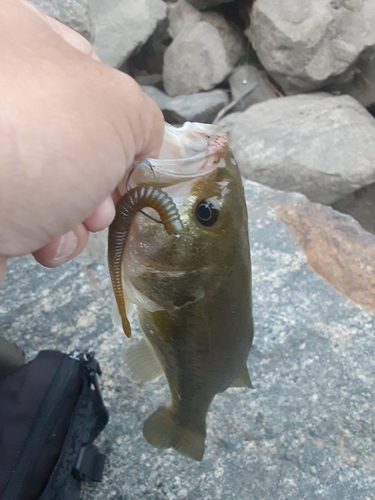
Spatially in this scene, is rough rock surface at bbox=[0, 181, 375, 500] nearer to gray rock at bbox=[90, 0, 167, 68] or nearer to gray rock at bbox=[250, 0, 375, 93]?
gray rock at bbox=[250, 0, 375, 93]

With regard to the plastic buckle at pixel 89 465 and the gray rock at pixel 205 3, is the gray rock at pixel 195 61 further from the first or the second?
the plastic buckle at pixel 89 465

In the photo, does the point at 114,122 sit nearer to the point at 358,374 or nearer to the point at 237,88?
the point at 358,374

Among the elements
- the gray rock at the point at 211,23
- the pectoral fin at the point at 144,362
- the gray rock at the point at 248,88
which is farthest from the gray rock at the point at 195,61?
the pectoral fin at the point at 144,362

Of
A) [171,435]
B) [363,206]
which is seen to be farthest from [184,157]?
[363,206]

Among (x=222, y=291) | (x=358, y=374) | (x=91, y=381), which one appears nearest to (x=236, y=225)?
(x=222, y=291)

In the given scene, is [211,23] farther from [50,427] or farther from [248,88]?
[50,427]

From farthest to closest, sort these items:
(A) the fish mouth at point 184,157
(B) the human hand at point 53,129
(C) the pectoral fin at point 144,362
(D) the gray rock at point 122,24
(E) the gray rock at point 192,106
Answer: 1. (D) the gray rock at point 122,24
2. (E) the gray rock at point 192,106
3. (C) the pectoral fin at point 144,362
4. (A) the fish mouth at point 184,157
5. (B) the human hand at point 53,129

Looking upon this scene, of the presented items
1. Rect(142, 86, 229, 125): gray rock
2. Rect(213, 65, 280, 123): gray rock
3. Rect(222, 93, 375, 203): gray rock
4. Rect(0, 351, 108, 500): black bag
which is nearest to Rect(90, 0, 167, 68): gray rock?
Rect(142, 86, 229, 125): gray rock
